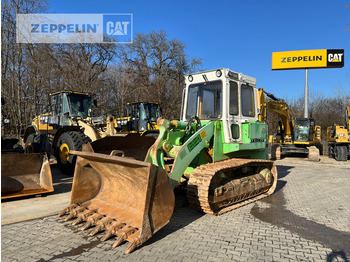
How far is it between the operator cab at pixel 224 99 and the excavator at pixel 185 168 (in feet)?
0.06

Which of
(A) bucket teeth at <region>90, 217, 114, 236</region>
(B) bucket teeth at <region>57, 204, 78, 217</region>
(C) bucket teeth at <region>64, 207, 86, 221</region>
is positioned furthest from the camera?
(B) bucket teeth at <region>57, 204, 78, 217</region>

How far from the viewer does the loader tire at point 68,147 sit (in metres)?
7.99

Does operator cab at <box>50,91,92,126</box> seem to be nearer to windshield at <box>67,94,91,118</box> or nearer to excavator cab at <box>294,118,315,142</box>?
windshield at <box>67,94,91,118</box>

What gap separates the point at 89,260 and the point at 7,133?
15.5 meters

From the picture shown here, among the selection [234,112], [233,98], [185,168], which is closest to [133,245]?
[185,168]

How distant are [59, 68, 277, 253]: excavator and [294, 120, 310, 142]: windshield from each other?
366 inches

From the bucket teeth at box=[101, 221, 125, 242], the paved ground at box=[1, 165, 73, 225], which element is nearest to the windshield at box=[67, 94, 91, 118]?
the paved ground at box=[1, 165, 73, 225]

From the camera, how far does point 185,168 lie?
4.76 metres

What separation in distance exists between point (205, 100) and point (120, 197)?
9.47ft

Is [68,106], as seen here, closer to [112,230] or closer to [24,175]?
[24,175]

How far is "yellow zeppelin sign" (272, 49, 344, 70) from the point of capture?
898 inches

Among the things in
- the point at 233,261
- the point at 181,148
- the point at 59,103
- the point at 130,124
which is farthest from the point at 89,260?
the point at 130,124

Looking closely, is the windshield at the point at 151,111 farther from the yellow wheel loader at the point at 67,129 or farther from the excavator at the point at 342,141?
the excavator at the point at 342,141

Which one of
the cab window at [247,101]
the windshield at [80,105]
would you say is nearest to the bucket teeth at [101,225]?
the cab window at [247,101]
